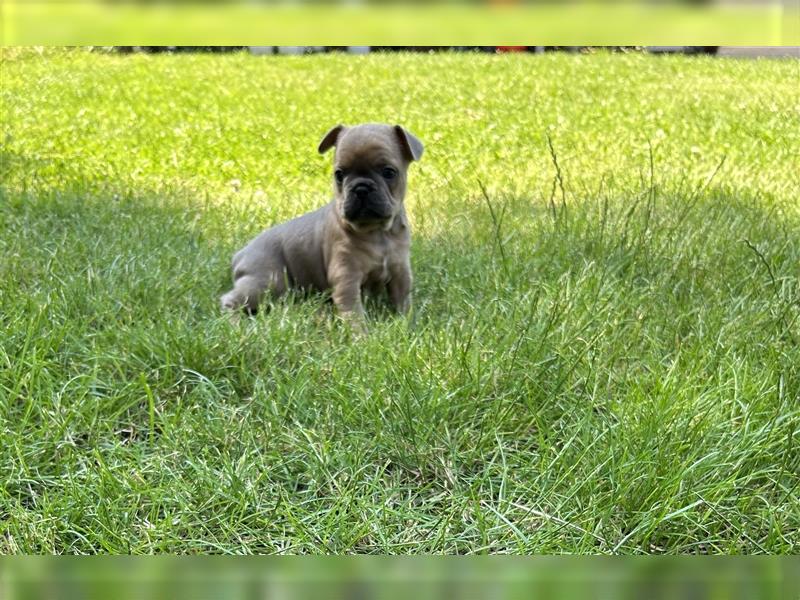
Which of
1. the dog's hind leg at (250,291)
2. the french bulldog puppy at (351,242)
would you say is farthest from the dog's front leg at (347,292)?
the dog's hind leg at (250,291)

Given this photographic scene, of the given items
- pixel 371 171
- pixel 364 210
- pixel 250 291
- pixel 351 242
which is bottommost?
pixel 250 291

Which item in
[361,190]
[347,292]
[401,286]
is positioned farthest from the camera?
[401,286]

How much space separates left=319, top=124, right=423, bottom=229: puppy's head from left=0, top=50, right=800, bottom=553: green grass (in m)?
0.38

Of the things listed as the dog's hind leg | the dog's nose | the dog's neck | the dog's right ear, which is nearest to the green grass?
the dog's hind leg

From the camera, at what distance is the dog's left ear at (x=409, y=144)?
2842 mm

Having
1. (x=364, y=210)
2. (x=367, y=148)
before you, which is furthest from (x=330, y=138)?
(x=364, y=210)

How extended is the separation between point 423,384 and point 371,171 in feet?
3.27

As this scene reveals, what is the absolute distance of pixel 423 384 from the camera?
2.07m

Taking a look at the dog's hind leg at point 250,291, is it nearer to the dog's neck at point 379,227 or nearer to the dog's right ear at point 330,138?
the dog's neck at point 379,227

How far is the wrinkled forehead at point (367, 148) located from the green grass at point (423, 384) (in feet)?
1.77

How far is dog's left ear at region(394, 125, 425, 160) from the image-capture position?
2842 mm

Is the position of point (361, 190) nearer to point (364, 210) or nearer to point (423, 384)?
point (364, 210)

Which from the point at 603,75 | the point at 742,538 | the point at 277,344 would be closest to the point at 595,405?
the point at 742,538

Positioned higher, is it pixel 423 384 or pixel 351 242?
pixel 351 242
